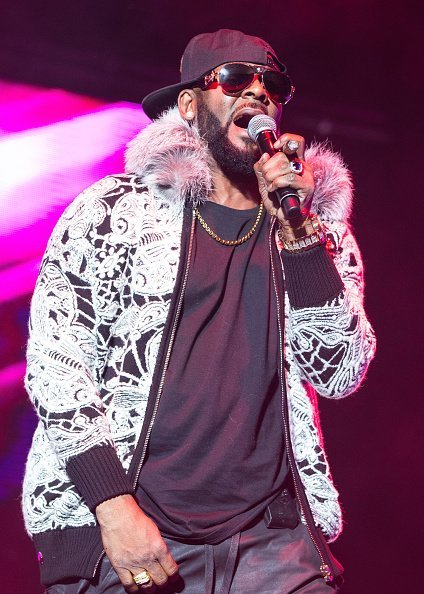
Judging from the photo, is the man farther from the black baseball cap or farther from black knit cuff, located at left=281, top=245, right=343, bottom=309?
the black baseball cap

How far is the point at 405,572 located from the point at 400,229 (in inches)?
65.9

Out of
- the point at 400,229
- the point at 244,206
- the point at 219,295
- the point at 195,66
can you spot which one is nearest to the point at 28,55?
the point at 195,66

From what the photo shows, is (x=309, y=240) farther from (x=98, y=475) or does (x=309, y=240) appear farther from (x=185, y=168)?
(x=98, y=475)

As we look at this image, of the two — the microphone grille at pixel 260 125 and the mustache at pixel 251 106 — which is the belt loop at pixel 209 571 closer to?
the microphone grille at pixel 260 125

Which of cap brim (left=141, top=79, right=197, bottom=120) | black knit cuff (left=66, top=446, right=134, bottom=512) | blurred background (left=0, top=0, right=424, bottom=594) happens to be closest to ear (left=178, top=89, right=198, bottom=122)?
cap brim (left=141, top=79, right=197, bottom=120)

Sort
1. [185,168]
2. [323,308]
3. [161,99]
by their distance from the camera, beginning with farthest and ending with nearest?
[161,99] < [185,168] < [323,308]

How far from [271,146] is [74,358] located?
712mm

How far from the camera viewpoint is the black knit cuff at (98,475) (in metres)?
1.83

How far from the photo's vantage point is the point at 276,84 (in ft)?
8.05

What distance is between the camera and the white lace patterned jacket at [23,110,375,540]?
1.96 metres

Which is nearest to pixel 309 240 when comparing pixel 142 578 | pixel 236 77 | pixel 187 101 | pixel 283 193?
pixel 283 193

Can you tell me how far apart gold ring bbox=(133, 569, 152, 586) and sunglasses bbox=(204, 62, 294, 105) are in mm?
1423

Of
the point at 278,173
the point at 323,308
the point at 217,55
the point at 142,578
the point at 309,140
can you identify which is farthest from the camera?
the point at 309,140

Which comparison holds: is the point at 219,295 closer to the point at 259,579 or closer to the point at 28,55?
the point at 259,579
